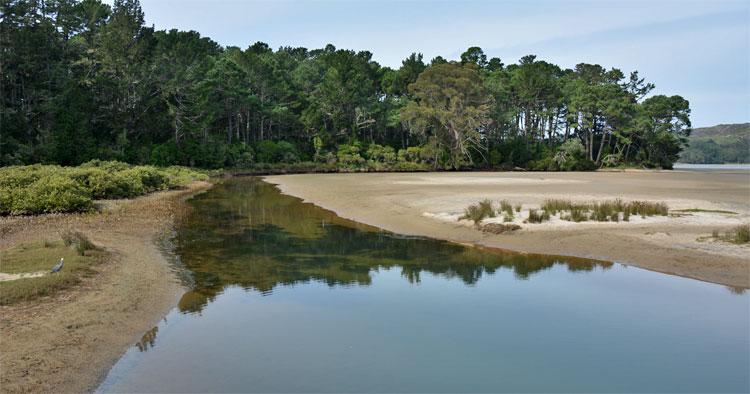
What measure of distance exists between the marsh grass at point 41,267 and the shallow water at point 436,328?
237 centimetres

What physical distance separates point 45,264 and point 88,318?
3.86 metres

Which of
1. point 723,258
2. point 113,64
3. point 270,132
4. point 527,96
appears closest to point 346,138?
point 270,132

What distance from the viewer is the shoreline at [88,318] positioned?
6.77 meters

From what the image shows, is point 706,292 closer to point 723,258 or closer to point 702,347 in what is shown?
point 723,258

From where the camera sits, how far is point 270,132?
87250 mm

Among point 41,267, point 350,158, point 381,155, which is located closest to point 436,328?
point 41,267

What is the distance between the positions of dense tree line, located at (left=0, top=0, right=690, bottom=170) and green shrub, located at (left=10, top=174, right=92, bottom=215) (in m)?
29.4

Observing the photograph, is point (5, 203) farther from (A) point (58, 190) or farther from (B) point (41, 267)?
(B) point (41, 267)

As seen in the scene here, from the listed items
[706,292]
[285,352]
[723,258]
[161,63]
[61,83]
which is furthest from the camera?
[161,63]

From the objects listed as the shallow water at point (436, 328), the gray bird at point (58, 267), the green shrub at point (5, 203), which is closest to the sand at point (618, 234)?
the shallow water at point (436, 328)

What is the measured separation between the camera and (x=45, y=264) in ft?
37.9

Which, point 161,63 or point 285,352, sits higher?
point 161,63

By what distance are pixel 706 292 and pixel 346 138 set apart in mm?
76644

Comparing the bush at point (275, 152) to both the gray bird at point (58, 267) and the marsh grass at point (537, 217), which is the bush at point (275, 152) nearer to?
the marsh grass at point (537, 217)
